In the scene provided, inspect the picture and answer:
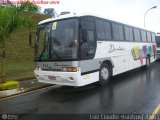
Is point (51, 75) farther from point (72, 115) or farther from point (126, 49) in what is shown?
point (126, 49)

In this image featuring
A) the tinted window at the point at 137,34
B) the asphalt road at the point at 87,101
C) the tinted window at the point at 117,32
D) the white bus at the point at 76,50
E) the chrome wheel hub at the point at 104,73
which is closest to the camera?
the asphalt road at the point at 87,101

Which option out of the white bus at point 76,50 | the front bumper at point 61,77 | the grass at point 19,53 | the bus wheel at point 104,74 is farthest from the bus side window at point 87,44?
the grass at point 19,53

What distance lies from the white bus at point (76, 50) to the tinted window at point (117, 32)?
0.39 feet

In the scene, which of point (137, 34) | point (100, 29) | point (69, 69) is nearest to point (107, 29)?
point (100, 29)

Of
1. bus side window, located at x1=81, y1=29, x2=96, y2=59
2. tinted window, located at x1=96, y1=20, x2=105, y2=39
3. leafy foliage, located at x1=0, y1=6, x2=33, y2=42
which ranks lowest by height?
bus side window, located at x1=81, y1=29, x2=96, y2=59

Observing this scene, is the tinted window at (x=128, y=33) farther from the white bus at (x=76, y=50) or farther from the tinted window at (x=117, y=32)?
the white bus at (x=76, y=50)

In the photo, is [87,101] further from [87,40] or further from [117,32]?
[117,32]

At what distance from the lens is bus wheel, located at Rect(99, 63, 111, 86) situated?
10.6 metres

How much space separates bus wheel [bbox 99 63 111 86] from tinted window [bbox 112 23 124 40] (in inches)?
73.6

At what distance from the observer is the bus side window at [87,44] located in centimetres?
927

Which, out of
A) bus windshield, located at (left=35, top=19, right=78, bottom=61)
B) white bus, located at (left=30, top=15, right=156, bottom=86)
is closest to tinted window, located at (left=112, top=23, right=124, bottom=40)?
white bus, located at (left=30, top=15, right=156, bottom=86)

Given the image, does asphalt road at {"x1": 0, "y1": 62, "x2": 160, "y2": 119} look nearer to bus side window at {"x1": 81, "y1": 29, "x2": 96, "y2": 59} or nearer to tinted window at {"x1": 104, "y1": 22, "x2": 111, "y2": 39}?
bus side window at {"x1": 81, "y1": 29, "x2": 96, "y2": 59}

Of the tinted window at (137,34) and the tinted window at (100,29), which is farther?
the tinted window at (137,34)

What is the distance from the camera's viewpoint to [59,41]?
9430 millimetres
